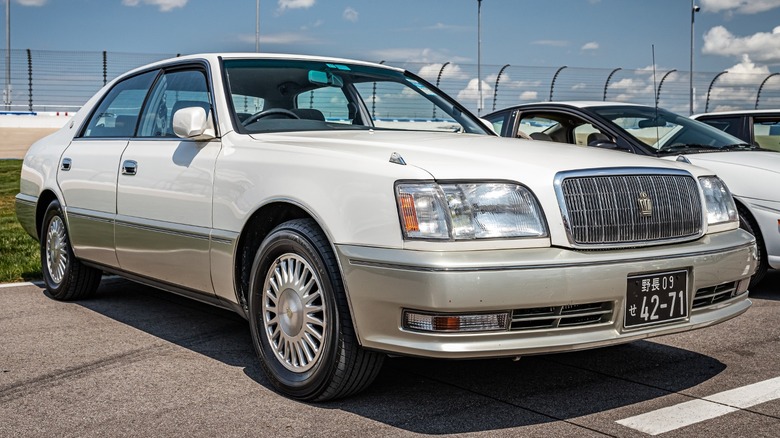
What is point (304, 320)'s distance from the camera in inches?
159

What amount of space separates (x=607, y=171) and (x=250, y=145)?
1.72 m

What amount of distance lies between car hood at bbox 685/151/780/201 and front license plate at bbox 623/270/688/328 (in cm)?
302

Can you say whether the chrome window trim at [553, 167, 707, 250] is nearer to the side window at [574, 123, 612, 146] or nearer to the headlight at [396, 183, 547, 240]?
the headlight at [396, 183, 547, 240]

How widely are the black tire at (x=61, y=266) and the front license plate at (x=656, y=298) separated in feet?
13.1

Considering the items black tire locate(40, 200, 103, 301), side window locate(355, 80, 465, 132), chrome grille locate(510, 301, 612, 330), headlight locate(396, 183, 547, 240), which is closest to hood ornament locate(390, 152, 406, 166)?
headlight locate(396, 183, 547, 240)

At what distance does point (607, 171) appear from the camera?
12.9ft

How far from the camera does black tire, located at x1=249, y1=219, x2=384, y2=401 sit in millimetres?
3805

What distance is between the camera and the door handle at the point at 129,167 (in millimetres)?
5270

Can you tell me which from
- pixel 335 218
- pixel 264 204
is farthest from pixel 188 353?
→ pixel 335 218

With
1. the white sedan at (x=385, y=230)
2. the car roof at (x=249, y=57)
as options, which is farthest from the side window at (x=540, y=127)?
the white sedan at (x=385, y=230)

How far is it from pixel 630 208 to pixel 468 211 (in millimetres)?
785

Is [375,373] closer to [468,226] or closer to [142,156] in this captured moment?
[468,226]

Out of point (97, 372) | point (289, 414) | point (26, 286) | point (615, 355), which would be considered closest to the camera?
point (289, 414)

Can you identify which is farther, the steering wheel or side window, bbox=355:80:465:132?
side window, bbox=355:80:465:132
